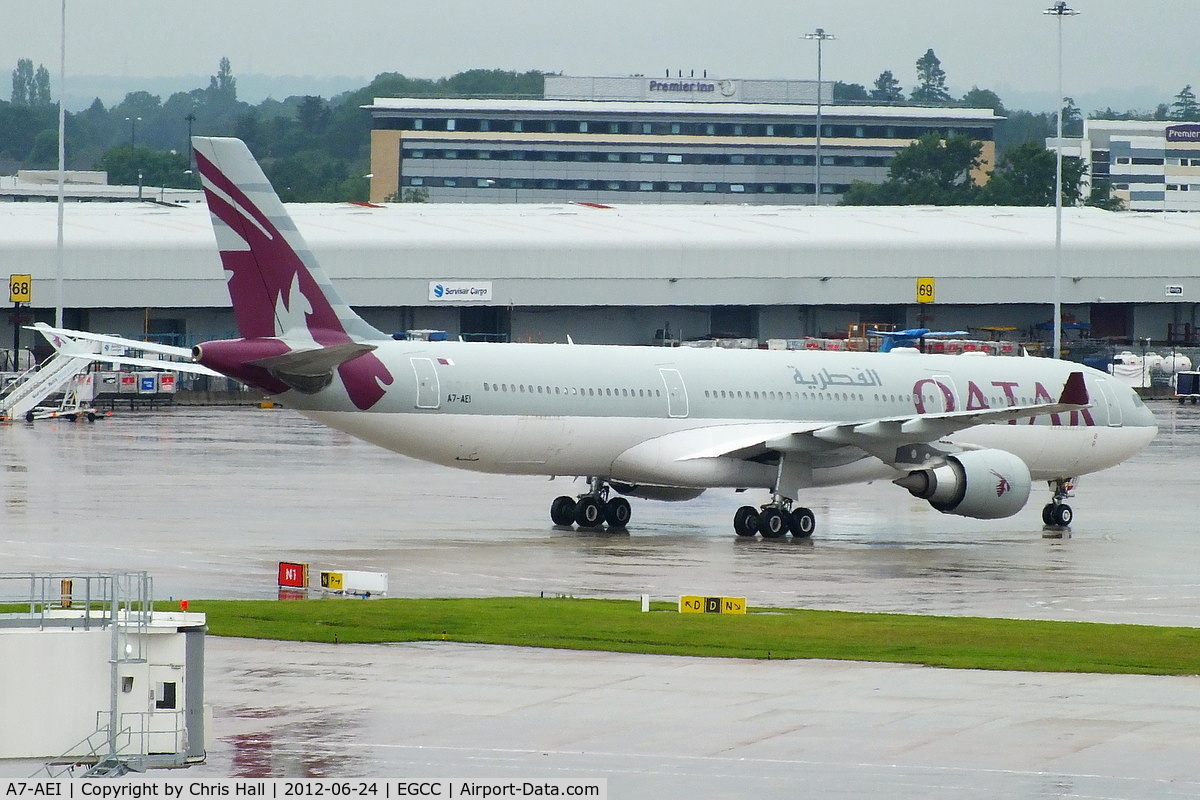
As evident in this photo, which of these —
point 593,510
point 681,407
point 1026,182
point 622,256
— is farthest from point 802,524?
point 1026,182

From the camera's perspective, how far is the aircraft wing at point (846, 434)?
38.6m

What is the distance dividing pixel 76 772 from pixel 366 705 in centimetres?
471

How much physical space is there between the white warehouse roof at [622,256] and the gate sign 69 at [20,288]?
1.71 meters

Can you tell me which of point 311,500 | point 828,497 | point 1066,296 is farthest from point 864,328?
point 311,500

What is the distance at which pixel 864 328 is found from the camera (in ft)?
311

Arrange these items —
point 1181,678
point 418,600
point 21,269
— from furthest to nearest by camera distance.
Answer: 1. point 21,269
2. point 418,600
3. point 1181,678

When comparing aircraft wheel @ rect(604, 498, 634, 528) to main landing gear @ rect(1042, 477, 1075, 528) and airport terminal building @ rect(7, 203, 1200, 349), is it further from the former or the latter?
airport terminal building @ rect(7, 203, 1200, 349)

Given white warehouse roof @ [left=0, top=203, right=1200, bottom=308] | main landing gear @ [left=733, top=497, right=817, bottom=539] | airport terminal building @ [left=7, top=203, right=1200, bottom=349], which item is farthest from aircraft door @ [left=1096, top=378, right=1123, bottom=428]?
white warehouse roof @ [left=0, top=203, right=1200, bottom=308]

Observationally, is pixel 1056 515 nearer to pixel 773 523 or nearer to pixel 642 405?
pixel 773 523

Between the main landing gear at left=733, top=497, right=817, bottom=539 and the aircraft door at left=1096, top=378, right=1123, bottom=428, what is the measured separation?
10.0 metres

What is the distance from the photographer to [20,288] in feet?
251

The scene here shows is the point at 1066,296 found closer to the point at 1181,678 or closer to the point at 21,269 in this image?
the point at 21,269

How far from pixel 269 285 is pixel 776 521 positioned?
11.3 m

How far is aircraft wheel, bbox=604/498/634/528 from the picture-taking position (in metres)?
41.1
